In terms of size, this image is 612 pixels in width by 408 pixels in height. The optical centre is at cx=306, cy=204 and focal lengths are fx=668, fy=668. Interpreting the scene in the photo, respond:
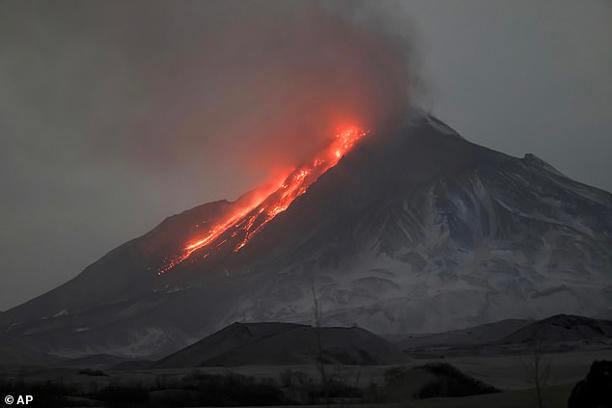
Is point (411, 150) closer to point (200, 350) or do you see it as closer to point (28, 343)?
point (28, 343)

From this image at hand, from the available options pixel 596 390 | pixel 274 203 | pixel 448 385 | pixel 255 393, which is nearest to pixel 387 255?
pixel 274 203

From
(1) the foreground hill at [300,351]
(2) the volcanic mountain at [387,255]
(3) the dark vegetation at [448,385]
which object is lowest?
(3) the dark vegetation at [448,385]

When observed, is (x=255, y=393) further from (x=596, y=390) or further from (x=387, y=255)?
(x=387, y=255)

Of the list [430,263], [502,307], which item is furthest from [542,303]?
[430,263]

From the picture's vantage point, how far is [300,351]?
4097 centimetres

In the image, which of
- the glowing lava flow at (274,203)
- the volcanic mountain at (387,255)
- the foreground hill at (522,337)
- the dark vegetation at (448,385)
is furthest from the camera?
the glowing lava flow at (274,203)

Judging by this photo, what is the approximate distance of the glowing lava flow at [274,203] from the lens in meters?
135

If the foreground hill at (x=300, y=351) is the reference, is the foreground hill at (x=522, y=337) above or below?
below

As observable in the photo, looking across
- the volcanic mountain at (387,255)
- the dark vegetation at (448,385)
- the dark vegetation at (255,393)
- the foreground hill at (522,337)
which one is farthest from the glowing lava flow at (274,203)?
the dark vegetation at (448,385)

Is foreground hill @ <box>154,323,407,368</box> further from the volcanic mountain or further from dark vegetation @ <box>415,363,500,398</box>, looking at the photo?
the volcanic mountain

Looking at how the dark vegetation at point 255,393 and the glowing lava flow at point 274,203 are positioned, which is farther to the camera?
the glowing lava flow at point 274,203

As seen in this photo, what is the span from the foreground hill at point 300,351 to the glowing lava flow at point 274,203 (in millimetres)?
83656

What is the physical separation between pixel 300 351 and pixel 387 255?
69.4 m

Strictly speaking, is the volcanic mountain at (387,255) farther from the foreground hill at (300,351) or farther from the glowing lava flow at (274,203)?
the foreground hill at (300,351)
